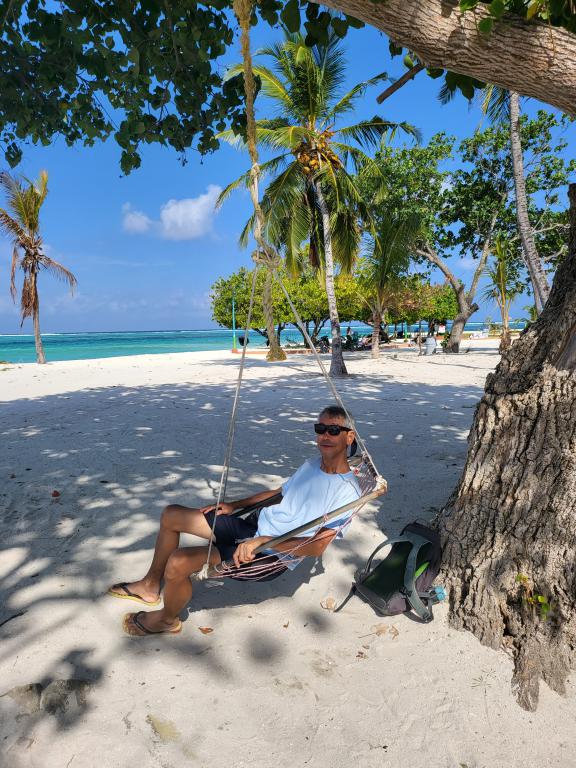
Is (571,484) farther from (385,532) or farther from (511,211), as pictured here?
(511,211)

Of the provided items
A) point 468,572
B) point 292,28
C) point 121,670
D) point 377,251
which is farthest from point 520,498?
point 377,251

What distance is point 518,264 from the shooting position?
19.5m

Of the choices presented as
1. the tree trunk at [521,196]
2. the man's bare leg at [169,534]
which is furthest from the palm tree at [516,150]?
the man's bare leg at [169,534]

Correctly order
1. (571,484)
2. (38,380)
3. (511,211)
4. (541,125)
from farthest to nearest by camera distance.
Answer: (511,211)
(541,125)
(38,380)
(571,484)

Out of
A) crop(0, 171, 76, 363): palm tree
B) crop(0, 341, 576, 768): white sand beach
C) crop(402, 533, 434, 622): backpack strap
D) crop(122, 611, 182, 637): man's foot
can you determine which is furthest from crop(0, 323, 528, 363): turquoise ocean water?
crop(402, 533, 434, 622): backpack strap

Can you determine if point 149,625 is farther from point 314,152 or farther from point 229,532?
point 314,152

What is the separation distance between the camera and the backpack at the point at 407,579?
2.34 metres

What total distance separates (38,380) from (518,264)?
706 inches

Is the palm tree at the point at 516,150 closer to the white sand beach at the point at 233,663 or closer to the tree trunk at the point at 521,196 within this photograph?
the tree trunk at the point at 521,196

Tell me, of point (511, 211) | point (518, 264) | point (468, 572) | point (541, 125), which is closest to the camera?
point (468, 572)

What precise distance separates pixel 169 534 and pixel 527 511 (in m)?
1.72

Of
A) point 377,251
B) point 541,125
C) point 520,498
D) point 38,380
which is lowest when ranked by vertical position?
point 38,380

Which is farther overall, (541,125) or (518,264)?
(518,264)

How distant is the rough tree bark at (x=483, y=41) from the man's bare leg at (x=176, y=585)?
7.58ft
